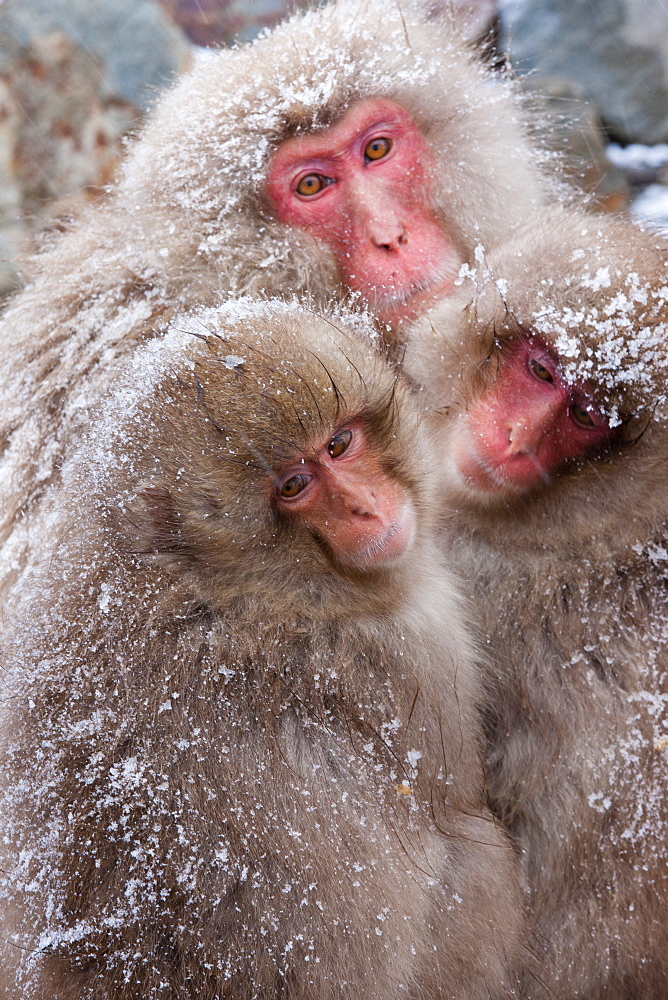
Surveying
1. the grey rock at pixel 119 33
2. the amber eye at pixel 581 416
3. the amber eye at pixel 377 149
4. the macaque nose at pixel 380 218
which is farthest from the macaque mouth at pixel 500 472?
the grey rock at pixel 119 33

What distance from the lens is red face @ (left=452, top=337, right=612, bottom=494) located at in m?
1.73

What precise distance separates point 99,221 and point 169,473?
1.12 meters

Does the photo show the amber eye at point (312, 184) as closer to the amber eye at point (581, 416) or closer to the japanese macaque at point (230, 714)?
the japanese macaque at point (230, 714)

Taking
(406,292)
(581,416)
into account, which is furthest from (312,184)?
(581,416)

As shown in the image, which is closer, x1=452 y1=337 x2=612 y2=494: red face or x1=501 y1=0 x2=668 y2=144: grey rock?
x1=452 y1=337 x2=612 y2=494: red face

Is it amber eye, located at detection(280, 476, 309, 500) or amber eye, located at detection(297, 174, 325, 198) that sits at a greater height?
amber eye, located at detection(297, 174, 325, 198)

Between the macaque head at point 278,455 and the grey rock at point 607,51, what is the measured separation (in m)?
1.23

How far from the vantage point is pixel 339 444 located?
65.5 inches

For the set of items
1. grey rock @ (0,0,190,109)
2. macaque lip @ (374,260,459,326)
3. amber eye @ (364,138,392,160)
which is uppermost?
grey rock @ (0,0,190,109)

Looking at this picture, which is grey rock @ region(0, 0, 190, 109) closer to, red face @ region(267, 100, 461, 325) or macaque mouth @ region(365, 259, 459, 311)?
red face @ region(267, 100, 461, 325)

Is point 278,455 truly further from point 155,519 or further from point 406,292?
point 406,292

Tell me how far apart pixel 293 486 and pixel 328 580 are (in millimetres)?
205

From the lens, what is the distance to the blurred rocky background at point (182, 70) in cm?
231

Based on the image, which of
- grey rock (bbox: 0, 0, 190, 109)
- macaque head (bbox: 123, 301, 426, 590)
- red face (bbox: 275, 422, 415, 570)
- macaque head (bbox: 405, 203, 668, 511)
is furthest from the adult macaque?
red face (bbox: 275, 422, 415, 570)
